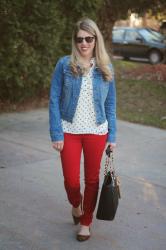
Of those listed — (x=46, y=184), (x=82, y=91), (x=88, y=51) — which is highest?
(x=88, y=51)

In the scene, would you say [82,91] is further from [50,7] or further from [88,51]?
[50,7]

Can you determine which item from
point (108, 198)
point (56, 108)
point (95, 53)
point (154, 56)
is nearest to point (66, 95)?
point (56, 108)

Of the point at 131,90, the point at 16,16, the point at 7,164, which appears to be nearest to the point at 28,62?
the point at 16,16

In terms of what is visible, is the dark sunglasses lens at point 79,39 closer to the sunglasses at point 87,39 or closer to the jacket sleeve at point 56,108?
the sunglasses at point 87,39

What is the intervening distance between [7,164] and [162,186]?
→ 1.94 metres

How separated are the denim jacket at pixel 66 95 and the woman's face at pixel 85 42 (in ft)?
0.44

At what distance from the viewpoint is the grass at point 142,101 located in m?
9.70

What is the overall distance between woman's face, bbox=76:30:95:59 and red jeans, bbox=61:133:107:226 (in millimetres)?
678

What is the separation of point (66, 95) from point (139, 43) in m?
19.4

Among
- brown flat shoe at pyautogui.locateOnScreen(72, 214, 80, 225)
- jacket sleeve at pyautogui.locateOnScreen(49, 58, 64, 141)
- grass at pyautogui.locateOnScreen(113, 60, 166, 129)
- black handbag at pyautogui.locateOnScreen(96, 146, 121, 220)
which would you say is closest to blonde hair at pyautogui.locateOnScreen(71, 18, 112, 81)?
jacket sleeve at pyautogui.locateOnScreen(49, 58, 64, 141)

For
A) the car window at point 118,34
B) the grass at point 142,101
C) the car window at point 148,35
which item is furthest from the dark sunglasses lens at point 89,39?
the car window at point 118,34

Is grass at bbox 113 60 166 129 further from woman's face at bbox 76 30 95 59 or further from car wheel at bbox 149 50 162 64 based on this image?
car wheel at bbox 149 50 162 64

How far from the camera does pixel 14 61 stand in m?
9.62

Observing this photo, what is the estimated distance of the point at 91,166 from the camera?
4.29 m
